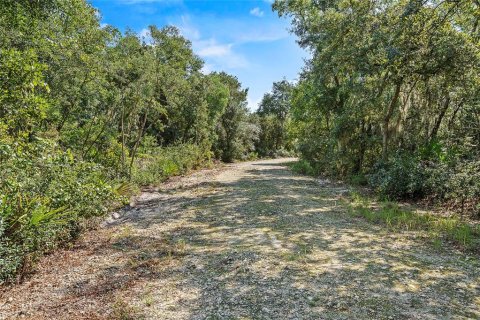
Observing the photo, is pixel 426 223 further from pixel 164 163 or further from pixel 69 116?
pixel 164 163

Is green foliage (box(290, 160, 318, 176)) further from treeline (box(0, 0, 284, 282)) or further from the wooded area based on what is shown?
treeline (box(0, 0, 284, 282))

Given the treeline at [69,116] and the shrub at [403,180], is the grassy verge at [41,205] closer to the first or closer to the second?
the treeline at [69,116]

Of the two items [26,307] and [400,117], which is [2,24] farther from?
[400,117]

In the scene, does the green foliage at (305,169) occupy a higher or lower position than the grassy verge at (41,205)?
lower

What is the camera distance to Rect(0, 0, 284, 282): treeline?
534 centimetres

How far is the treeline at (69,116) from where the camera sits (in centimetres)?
534

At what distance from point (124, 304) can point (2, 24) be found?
5.97 m

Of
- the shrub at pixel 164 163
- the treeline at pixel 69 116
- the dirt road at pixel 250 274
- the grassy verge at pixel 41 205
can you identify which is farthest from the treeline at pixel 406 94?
the grassy verge at pixel 41 205

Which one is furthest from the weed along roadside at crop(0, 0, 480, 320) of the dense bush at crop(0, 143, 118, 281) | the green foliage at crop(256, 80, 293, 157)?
the green foliage at crop(256, 80, 293, 157)

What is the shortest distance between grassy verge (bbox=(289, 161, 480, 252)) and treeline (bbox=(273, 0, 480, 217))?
1073 mm

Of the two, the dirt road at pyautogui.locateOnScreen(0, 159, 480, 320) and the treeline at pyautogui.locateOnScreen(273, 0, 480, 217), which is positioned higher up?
the treeline at pyautogui.locateOnScreen(273, 0, 480, 217)

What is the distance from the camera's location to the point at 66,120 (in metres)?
12.1

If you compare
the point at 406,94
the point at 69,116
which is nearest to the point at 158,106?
the point at 69,116

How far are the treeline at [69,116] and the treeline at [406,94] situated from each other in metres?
6.83
